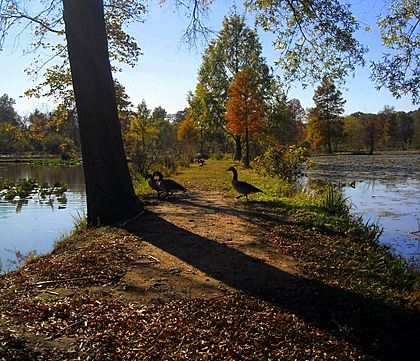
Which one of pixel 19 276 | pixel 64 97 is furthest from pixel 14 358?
pixel 64 97

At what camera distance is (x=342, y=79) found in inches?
447

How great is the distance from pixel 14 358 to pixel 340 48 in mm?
10110

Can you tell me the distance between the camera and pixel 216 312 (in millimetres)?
4586

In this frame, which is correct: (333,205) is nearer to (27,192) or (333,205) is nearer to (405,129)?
(27,192)

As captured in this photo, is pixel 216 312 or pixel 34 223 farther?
pixel 34 223

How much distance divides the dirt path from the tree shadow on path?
15 millimetres

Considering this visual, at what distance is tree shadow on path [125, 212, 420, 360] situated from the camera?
4164 mm

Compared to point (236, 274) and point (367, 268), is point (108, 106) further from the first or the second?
point (367, 268)

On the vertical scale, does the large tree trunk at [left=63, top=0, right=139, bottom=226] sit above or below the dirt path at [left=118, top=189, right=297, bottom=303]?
above

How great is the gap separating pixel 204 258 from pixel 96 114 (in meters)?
4.29

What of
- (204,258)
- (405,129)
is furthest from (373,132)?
(204,258)

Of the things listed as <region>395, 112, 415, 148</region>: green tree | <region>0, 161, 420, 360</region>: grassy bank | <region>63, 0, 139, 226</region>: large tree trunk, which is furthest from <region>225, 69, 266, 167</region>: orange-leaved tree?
<region>395, 112, 415, 148</region>: green tree

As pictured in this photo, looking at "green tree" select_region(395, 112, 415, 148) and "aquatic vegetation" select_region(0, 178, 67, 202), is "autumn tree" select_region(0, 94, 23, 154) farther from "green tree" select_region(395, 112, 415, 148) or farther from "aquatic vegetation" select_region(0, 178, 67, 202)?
"green tree" select_region(395, 112, 415, 148)

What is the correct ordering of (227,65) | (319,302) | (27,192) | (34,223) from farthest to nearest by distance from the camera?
(227,65) → (27,192) → (34,223) → (319,302)
